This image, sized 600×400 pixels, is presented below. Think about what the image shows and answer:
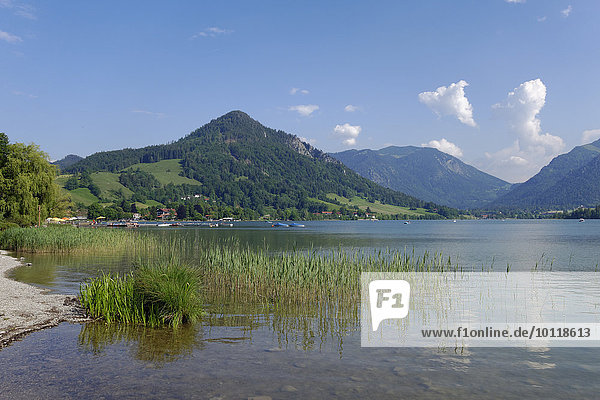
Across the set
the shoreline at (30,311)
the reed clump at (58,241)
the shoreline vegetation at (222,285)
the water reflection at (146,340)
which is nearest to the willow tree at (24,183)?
the reed clump at (58,241)

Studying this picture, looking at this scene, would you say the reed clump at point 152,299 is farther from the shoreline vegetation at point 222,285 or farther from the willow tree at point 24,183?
the willow tree at point 24,183

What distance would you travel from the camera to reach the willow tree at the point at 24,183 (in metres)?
52.9

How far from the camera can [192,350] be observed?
12.3 m

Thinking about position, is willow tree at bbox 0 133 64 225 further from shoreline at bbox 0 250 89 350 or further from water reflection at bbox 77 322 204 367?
water reflection at bbox 77 322 204 367

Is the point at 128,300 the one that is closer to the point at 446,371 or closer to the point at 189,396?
the point at 189,396

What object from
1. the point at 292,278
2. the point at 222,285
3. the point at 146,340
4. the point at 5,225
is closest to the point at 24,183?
the point at 5,225

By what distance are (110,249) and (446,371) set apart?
135 feet

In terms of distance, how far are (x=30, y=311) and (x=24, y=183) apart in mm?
44119

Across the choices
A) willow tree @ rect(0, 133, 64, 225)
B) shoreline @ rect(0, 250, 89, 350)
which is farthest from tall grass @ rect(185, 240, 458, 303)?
willow tree @ rect(0, 133, 64, 225)

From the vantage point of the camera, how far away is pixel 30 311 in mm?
16141

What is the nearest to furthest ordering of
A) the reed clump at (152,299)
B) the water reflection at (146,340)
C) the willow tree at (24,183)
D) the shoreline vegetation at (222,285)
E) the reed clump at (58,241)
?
1. the water reflection at (146,340)
2. the reed clump at (152,299)
3. the shoreline vegetation at (222,285)
4. the reed clump at (58,241)
5. the willow tree at (24,183)

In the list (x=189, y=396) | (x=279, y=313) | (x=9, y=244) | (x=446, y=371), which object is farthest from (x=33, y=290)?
(x=9, y=244)

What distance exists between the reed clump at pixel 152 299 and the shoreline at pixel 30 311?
3.29 ft

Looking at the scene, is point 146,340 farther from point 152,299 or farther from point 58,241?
point 58,241
